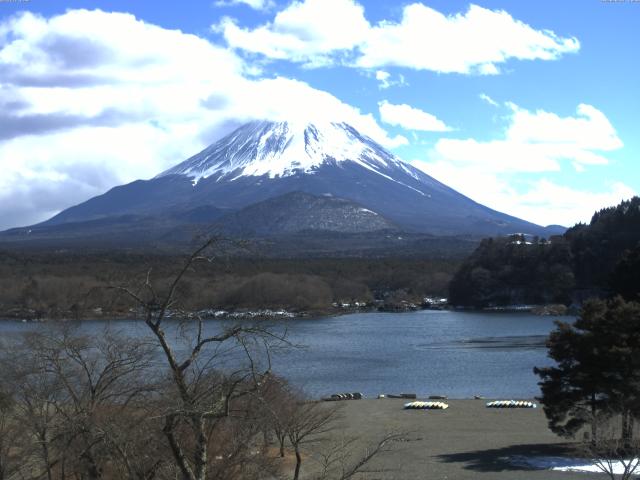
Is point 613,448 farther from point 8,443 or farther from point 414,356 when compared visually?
point 414,356

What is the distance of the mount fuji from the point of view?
13800 cm

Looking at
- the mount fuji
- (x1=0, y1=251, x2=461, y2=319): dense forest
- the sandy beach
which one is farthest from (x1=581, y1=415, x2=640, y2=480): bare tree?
the mount fuji

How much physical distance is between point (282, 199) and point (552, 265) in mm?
83340

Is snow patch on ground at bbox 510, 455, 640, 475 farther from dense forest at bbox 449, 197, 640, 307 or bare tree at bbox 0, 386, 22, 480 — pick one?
dense forest at bbox 449, 197, 640, 307

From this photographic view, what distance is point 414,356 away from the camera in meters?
36.6

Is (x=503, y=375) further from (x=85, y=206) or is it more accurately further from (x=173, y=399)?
(x=85, y=206)

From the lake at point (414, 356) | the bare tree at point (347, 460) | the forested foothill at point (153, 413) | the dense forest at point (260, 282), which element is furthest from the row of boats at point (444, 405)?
the dense forest at point (260, 282)

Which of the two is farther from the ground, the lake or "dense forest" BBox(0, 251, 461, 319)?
"dense forest" BBox(0, 251, 461, 319)

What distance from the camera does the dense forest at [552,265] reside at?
63219 millimetres

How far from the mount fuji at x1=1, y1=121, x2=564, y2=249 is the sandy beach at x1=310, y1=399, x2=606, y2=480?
307ft

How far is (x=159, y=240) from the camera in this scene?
344 feet

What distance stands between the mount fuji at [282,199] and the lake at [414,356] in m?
68.2

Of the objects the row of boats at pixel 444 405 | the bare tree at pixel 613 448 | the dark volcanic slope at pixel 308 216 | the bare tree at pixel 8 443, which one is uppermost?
the dark volcanic slope at pixel 308 216

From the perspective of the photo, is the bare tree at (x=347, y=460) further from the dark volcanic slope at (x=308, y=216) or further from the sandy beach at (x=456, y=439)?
the dark volcanic slope at (x=308, y=216)
